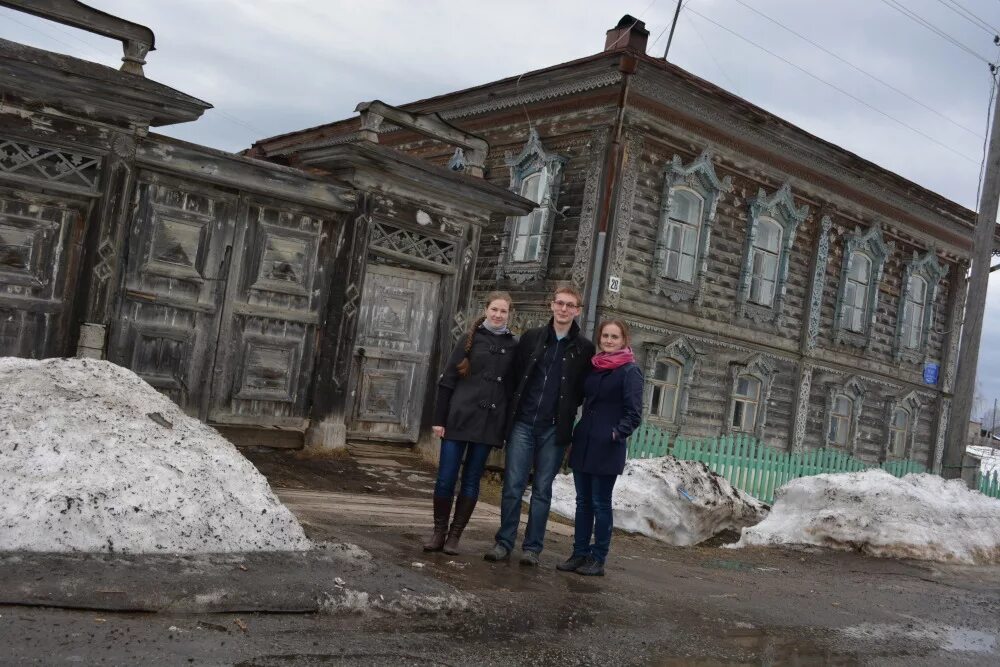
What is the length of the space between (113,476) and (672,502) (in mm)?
6632

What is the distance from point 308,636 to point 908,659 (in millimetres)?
3122

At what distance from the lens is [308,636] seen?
376cm

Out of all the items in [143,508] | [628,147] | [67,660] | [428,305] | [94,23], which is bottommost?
[67,660]

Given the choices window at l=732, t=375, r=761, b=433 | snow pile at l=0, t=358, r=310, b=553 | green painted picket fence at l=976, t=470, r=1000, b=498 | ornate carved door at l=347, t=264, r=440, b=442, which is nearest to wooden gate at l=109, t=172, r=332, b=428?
ornate carved door at l=347, t=264, r=440, b=442

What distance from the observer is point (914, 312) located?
21047mm

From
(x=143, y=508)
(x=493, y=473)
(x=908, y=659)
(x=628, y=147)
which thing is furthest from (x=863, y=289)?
(x=143, y=508)

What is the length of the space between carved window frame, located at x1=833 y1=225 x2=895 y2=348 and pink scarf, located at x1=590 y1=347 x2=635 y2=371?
13816mm

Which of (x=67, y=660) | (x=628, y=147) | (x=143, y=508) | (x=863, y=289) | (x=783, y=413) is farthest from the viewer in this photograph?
(x=863, y=289)

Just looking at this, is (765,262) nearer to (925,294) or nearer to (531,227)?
(531,227)

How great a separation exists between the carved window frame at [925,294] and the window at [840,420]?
2087 millimetres

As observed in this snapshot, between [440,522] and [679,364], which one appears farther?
[679,364]

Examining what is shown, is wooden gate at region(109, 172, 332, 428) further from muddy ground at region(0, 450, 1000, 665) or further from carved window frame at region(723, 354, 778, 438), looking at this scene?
carved window frame at region(723, 354, 778, 438)

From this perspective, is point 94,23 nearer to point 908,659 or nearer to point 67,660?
point 67,660

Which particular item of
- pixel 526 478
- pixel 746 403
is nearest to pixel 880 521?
pixel 526 478
